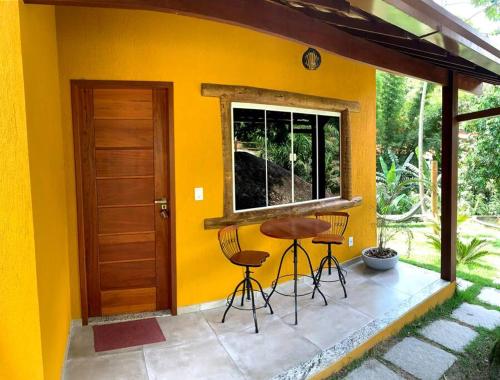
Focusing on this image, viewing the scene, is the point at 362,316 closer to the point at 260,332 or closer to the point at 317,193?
the point at 260,332

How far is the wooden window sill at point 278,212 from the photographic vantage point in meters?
3.43

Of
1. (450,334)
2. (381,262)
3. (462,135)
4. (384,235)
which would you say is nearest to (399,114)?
(462,135)

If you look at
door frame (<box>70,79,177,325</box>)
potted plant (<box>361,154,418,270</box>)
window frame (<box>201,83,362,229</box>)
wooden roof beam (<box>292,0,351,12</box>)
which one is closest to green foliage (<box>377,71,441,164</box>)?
potted plant (<box>361,154,418,270</box>)

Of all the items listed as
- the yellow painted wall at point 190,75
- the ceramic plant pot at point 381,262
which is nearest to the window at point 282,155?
the yellow painted wall at point 190,75

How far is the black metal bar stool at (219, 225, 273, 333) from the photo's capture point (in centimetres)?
302

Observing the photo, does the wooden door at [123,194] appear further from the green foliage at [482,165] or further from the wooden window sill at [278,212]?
the green foliage at [482,165]

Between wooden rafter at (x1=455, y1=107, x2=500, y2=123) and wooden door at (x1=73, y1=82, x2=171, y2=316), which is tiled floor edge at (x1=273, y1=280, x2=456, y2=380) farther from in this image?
wooden rafter at (x1=455, y1=107, x2=500, y2=123)

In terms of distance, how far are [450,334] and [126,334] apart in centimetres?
291

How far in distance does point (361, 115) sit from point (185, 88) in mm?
2685

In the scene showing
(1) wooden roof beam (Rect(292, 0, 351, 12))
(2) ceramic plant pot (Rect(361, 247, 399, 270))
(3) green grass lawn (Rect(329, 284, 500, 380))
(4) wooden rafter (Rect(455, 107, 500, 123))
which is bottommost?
(3) green grass lawn (Rect(329, 284, 500, 380))

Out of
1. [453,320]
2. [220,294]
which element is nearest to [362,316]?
[453,320]

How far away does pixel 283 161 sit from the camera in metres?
4.04

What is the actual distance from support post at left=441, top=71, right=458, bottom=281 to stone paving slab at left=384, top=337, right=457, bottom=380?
4.65ft

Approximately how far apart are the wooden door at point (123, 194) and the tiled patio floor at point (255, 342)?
0.37 metres
